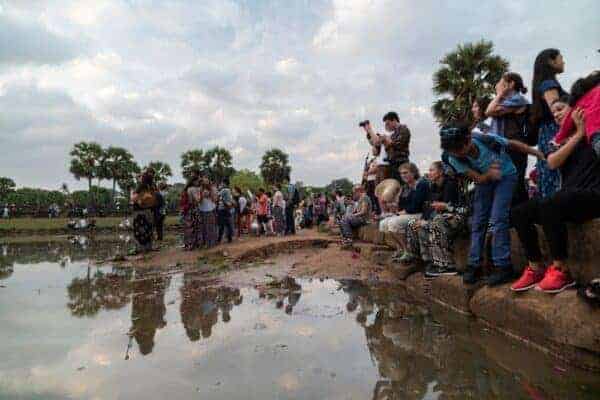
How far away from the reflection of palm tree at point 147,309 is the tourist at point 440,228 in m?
2.51

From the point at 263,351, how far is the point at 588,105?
7.90 ft

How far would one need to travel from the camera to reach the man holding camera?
5348mm

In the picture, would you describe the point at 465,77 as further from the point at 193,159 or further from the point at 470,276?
the point at 193,159

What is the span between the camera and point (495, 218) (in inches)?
122

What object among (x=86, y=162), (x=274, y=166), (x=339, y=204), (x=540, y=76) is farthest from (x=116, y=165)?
(x=540, y=76)

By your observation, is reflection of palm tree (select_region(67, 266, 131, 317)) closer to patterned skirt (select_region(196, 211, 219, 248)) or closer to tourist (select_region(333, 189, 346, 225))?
patterned skirt (select_region(196, 211, 219, 248))

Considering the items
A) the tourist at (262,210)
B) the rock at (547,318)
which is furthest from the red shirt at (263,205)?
the rock at (547,318)

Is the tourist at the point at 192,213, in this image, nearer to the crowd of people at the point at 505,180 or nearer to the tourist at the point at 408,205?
the crowd of people at the point at 505,180

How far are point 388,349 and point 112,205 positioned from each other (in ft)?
114

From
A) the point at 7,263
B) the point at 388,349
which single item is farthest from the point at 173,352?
the point at 7,263

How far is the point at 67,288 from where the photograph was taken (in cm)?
488

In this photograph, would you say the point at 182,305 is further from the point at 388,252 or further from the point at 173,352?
the point at 388,252

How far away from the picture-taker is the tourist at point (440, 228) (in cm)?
383

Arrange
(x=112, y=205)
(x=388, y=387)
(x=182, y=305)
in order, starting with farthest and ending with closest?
(x=112, y=205) < (x=182, y=305) < (x=388, y=387)
